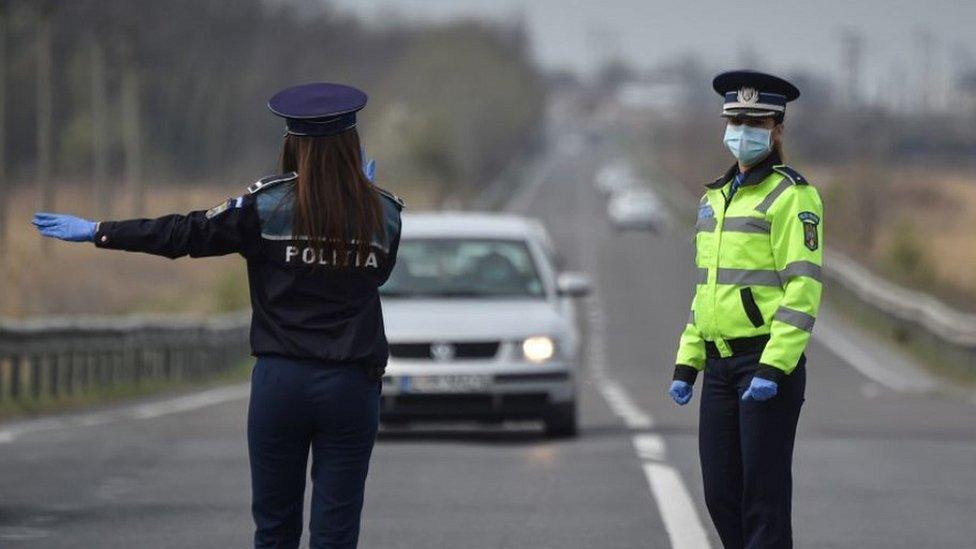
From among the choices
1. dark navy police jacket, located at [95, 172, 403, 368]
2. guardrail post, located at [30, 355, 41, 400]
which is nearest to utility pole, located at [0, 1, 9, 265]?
guardrail post, located at [30, 355, 41, 400]

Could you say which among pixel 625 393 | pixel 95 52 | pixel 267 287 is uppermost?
pixel 95 52

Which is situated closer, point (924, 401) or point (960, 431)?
point (960, 431)

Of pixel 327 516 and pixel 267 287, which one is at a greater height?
pixel 267 287

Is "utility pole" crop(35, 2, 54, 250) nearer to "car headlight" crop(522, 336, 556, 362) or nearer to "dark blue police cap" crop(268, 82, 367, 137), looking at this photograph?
"car headlight" crop(522, 336, 556, 362)

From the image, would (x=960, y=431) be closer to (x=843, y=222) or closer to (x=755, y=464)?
(x=755, y=464)

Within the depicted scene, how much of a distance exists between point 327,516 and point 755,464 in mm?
1474

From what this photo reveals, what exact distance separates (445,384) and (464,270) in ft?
4.70

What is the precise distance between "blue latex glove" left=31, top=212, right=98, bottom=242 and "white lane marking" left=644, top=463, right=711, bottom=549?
3.59 meters

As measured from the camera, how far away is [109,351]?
25781 millimetres

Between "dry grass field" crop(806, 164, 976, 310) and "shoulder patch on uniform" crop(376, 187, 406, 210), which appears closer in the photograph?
"shoulder patch on uniform" crop(376, 187, 406, 210)

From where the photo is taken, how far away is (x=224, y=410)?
70.3ft

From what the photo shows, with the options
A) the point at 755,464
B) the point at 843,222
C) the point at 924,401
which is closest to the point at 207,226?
the point at 755,464

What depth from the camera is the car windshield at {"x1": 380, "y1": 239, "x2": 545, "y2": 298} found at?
16141 millimetres

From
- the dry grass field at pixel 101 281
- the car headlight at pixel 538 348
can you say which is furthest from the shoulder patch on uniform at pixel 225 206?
the dry grass field at pixel 101 281
